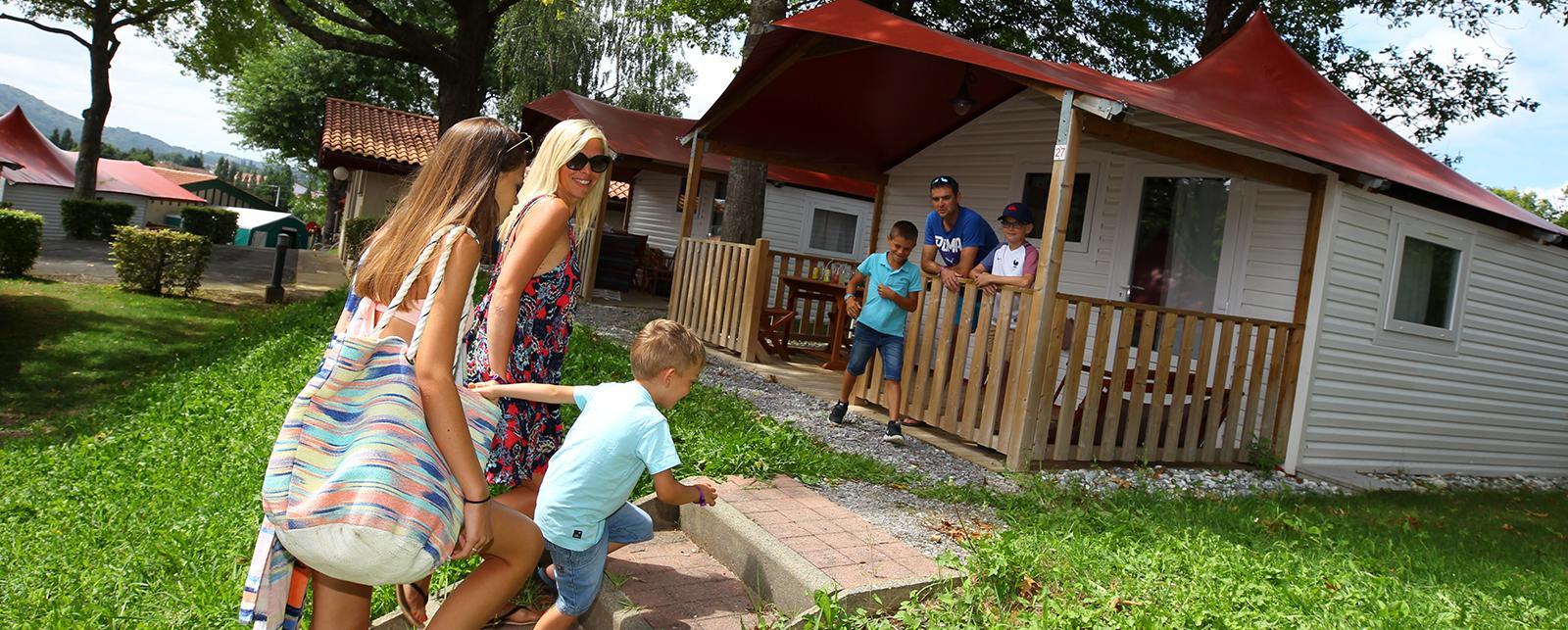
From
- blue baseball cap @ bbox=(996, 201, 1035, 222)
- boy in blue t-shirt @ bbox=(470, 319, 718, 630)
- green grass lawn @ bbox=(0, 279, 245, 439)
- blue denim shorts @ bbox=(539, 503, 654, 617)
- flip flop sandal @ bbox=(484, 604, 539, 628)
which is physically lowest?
green grass lawn @ bbox=(0, 279, 245, 439)

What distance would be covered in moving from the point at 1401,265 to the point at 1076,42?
45.0 feet

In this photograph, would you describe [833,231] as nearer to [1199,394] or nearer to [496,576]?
[1199,394]

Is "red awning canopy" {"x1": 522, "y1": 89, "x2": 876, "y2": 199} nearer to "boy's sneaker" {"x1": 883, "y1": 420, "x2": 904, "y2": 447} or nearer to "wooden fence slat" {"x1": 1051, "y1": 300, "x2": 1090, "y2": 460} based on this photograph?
"boy's sneaker" {"x1": 883, "y1": 420, "x2": 904, "y2": 447}

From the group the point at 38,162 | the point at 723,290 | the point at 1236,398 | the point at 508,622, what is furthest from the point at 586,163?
the point at 38,162

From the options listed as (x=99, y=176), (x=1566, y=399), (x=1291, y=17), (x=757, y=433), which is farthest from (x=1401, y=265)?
(x=99, y=176)

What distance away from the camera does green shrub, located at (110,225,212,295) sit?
1612 centimetres

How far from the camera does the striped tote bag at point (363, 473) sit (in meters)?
2.09

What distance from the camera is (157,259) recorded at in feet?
52.9

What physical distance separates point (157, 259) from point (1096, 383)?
15774mm

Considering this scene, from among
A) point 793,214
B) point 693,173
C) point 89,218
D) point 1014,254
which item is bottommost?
point 89,218

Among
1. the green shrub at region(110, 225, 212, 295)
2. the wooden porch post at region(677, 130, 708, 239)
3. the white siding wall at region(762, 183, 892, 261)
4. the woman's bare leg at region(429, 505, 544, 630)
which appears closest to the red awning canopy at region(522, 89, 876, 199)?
the white siding wall at region(762, 183, 892, 261)

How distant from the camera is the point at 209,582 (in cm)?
412

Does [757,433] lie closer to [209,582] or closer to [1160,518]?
[1160,518]

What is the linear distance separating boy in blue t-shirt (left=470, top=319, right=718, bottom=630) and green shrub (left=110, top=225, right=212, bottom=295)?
53.2 feet
